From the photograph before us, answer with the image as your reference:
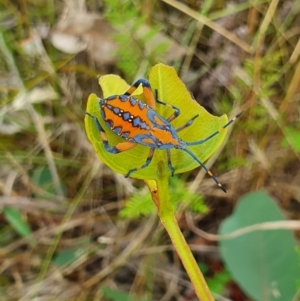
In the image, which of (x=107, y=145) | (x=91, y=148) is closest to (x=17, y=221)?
(x=91, y=148)

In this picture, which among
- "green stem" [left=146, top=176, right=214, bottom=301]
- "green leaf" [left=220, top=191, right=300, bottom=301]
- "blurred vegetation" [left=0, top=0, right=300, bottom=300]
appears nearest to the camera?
"green stem" [left=146, top=176, right=214, bottom=301]

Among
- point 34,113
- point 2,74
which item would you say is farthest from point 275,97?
point 2,74

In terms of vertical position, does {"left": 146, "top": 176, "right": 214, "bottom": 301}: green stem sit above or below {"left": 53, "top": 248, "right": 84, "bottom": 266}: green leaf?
above

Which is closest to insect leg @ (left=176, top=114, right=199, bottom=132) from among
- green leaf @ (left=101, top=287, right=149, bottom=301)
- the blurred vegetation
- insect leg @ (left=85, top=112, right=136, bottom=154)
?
insect leg @ (left=85, top=112, right=136, bottom=154)

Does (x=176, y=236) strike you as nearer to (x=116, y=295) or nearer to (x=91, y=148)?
(x=116, y=295)

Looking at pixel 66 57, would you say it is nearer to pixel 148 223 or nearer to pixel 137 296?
pixel 148 223

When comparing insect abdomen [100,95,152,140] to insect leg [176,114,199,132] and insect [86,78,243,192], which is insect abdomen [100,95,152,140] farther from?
insect leg [176,114,199,132]
